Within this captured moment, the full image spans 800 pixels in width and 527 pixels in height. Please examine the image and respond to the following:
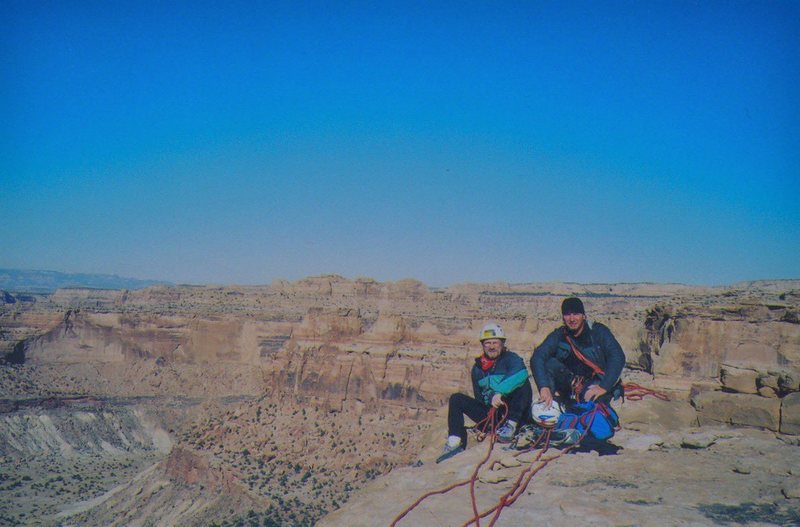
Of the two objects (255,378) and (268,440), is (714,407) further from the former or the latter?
(255,378)

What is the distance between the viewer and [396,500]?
22.0 ft

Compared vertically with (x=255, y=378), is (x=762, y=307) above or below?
above

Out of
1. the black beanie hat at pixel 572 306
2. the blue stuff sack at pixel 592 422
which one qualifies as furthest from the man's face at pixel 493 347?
the blue stuff sack at pixel 592 422

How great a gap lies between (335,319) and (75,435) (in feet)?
89.3

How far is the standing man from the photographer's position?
8414 mm

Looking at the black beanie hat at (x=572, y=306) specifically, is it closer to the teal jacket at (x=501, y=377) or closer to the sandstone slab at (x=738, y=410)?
the teal jacket at (x=501, y=377)

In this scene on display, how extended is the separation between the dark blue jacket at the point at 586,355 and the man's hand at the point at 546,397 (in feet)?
0.48

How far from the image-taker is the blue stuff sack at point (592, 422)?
7.99m

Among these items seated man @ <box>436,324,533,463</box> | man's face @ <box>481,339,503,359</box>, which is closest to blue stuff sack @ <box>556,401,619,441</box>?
seated man @ <box>436,324,533,463</box>

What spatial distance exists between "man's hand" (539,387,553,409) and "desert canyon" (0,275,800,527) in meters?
0.82

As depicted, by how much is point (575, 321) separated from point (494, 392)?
171 centimetres

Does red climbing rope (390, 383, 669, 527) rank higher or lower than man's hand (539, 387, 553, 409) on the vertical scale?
lower

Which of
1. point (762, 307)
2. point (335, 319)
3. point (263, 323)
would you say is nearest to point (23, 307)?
point (263, 323)

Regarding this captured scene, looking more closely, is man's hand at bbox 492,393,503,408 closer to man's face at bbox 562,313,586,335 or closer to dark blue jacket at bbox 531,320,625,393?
dark blue jacket at bbox 531,320,625,393
